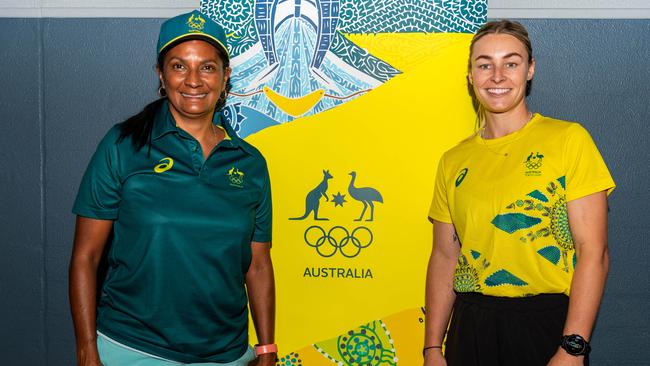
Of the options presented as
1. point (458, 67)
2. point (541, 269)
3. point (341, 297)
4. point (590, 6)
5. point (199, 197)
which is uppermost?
point (590, 6)

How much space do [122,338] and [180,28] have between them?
0.97m

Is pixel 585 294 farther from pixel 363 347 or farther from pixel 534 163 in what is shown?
pixel 363 347

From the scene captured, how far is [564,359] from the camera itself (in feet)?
6.48

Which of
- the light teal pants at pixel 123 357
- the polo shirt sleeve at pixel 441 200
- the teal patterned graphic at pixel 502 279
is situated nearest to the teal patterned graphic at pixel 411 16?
the polo shirt sleeve at pixel 441 200

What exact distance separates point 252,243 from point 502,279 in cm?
86

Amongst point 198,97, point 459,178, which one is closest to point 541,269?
point 459,178

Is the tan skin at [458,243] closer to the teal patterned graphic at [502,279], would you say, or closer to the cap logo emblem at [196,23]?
the teal patterned graphic at [502,279]

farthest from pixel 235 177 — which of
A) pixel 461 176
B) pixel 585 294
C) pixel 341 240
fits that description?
pixel 585 294

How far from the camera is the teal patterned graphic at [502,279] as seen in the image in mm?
2084

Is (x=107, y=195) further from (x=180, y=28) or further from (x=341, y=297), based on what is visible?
(x=341, y=297)

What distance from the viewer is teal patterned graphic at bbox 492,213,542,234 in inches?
81.2

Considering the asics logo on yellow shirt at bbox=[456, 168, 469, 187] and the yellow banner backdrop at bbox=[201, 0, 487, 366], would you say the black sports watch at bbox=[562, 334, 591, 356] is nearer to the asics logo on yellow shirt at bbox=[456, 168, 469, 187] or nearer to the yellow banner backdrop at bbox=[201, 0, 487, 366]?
the asics logo on yellow shirt at bbox=[456, 168, 469, 187]

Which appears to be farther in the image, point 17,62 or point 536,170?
point 17,62

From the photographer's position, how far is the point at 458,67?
2.66m
